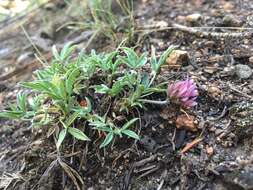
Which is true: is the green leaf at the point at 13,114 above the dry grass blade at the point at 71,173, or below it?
above

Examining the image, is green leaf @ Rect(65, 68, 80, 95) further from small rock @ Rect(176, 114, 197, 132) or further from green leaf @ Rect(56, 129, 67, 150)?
small rock @ Rect(176, 114, 197, 132)

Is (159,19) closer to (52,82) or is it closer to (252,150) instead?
(52,82)

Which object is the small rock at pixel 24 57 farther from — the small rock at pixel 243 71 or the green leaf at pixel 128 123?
the small rock at pixel 243 71

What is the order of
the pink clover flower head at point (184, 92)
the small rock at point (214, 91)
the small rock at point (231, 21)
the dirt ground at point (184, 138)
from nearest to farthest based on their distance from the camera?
the dirt ground at point (184, 138), the pink clover flower head at point (184, 92), the small rock at point (214, 91), the small rock at point (231, 21)

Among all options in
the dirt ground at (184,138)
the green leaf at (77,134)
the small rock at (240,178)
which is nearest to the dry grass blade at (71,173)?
the dirt ground at (184,138)

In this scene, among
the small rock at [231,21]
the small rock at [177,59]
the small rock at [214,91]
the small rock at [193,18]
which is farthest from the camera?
the small rock at [193,18]

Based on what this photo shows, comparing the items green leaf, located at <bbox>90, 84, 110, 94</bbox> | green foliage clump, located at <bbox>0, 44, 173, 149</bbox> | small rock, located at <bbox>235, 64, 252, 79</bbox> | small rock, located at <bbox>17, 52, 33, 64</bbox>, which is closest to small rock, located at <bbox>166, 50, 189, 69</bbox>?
green foliage clump, located at <bbox>0, 44, 173, 149</bbox>

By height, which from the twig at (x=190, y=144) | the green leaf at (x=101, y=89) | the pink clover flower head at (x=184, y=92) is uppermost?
the green leaf at (x=101, y=89)
